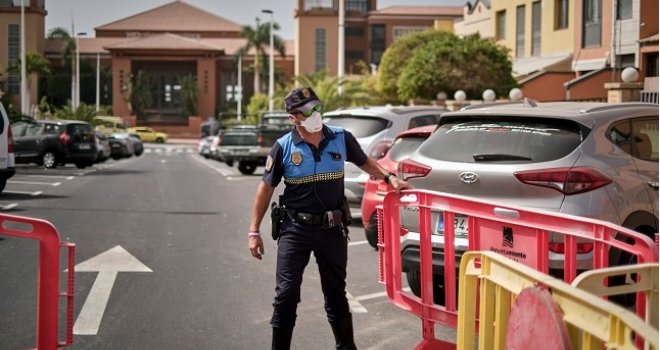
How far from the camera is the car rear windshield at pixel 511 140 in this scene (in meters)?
8.13

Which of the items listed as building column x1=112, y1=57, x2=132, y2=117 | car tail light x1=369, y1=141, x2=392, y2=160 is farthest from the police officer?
building column x1=112, y1=57, x2=132, y2=117

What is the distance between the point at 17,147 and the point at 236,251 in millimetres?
22247

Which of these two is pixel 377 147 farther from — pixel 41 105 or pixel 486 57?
pixel 41 105

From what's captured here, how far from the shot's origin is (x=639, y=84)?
22969 millimetres

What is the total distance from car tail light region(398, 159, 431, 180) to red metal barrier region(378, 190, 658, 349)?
1.45 m

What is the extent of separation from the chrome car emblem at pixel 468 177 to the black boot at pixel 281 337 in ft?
7.18

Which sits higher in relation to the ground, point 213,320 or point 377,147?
point 377,147

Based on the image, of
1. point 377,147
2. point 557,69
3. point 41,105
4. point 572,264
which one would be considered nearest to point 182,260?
point 377,147

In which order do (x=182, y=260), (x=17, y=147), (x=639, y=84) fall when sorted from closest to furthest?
(x=182, y=260) < (x=639, y=84) < (x=17, y=147)

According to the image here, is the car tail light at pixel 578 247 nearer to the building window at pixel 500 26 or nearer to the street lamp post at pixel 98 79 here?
the building window at pixel 500 26

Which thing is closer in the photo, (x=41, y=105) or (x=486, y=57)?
(x=486, y=57)

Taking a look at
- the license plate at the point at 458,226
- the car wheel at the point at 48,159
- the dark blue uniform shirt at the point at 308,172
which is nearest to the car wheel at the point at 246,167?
the car wheel at the point at 48,159

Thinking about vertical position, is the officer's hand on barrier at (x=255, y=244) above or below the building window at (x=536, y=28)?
below

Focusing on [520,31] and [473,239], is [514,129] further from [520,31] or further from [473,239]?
[520,31]
